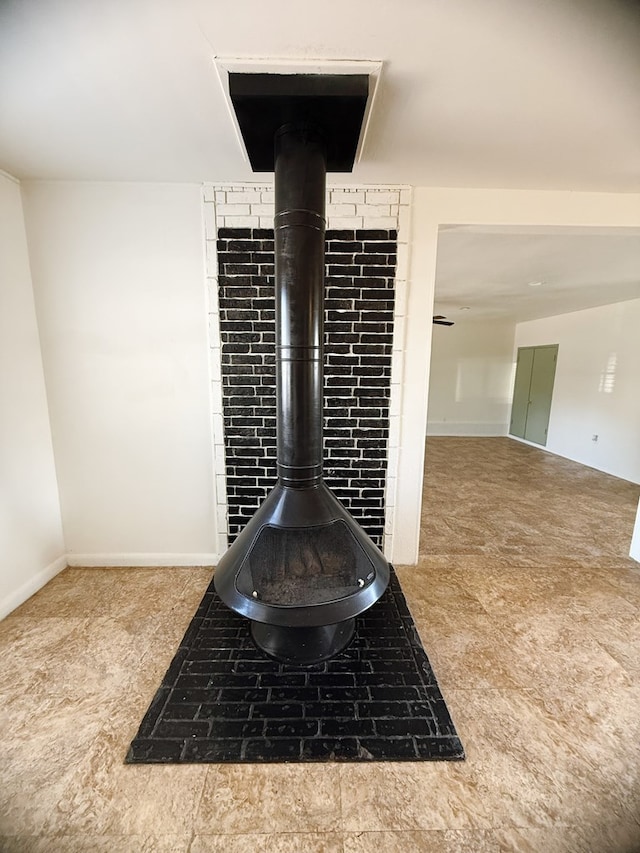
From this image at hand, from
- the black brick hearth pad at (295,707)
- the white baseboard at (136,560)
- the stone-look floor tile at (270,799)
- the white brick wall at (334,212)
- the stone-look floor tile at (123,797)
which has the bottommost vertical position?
the stone-look floor tile at (123,797)

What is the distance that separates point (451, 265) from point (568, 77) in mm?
2136

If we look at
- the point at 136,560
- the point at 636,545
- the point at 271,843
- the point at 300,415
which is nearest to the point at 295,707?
the point at 271,843

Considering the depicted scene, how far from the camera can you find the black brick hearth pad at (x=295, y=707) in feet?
3.99

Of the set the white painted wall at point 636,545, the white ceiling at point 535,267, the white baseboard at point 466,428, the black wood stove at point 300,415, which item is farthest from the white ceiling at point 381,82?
the white baseboard at point 466,428

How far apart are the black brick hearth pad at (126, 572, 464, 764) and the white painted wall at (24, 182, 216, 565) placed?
3.07 feet

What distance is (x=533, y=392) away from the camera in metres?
6.48

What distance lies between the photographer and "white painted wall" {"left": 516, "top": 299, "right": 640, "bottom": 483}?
4609 mm

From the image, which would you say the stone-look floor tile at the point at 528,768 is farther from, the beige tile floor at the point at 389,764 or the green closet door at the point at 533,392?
the green closet door at the point at 533,392

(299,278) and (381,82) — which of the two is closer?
(381,82)

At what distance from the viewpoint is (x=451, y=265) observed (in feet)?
10.6

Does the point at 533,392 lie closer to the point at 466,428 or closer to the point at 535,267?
the point at 466,428

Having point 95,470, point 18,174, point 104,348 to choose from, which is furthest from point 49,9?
point 95,470

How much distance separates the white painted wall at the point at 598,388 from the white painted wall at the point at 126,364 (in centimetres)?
563

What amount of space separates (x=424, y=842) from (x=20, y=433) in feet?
8.70
